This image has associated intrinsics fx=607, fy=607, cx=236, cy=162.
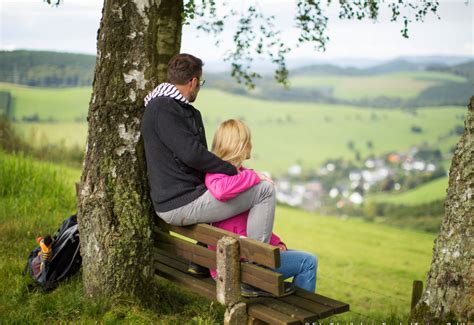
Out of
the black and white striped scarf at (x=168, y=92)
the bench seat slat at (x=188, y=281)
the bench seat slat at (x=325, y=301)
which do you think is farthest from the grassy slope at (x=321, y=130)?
the bench seat slat at (x=325, y=301)

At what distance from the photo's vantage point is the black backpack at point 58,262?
16.0 ft

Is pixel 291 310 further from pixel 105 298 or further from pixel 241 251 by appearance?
pixel 105 298

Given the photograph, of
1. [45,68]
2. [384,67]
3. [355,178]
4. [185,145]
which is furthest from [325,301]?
[384,67]

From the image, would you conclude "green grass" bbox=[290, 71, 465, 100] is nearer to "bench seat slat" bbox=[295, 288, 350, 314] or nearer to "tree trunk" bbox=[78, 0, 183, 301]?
"tree trunk" bbox=[78, 0, 183, 301]

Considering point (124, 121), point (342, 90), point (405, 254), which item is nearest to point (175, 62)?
point (124, 121)

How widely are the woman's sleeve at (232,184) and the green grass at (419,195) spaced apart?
39.4 meters

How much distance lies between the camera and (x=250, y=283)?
3.84 metres

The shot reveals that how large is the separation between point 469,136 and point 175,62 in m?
2.09

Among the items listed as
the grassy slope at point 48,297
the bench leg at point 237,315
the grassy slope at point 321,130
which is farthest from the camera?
the grassy slope at point 321,130

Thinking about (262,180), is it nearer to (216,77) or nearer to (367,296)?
(367,296)

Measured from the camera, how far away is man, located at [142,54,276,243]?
13.2 ft

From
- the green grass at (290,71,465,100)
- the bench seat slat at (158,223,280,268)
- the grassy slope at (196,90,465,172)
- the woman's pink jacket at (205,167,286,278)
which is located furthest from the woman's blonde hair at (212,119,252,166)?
the green grass at (290,71,465,100)

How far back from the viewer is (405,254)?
20266 mm

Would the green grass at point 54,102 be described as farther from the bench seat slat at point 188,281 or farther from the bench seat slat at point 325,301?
the bench seat slat at point 325,301
